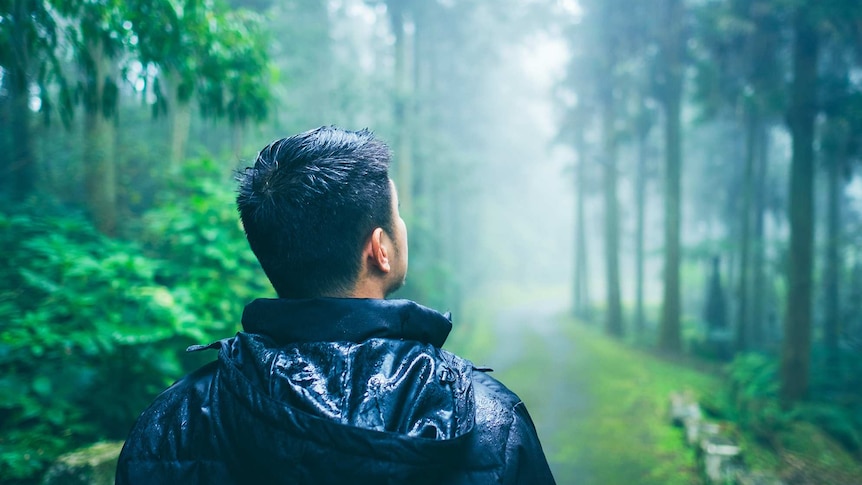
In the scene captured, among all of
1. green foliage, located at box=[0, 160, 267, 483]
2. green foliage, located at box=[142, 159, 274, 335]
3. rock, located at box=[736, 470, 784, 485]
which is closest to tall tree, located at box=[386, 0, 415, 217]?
green foliage, located at box=[142, 159, 274, 335]

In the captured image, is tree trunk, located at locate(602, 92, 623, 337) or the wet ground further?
tree trunk, located at locate(602, 92, 623, 337)

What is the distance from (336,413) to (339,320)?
26cm

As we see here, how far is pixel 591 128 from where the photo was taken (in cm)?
2312

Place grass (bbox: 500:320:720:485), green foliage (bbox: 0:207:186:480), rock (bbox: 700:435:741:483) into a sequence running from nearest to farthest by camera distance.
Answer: green foliage (bbox: 0:207:186:480) → rock (bbox: 700:435:741:483) → grass (bbox: 500:320:720:485)

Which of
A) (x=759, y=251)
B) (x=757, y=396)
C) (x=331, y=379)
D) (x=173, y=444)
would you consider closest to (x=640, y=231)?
(x=759, y=251)

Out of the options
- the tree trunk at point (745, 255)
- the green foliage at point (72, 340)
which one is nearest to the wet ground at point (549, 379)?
the tree trunk at point (745, 255)

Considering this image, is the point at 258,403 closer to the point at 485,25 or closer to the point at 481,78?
the point at 485,25

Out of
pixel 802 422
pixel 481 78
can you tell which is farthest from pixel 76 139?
pixel 481 78

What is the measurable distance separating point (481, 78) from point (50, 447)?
27.0m

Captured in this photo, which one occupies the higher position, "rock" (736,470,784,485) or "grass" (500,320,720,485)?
"rock" (736,470,784,485)

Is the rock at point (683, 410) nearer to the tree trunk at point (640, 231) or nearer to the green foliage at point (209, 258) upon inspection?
the green foliage at point (209, 258)

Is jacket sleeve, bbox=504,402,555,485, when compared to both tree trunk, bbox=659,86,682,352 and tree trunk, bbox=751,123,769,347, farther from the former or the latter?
tree trunk, bbox=751,123,769,347

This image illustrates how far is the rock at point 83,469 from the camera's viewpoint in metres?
3.62

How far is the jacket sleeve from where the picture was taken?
1.31 metres
